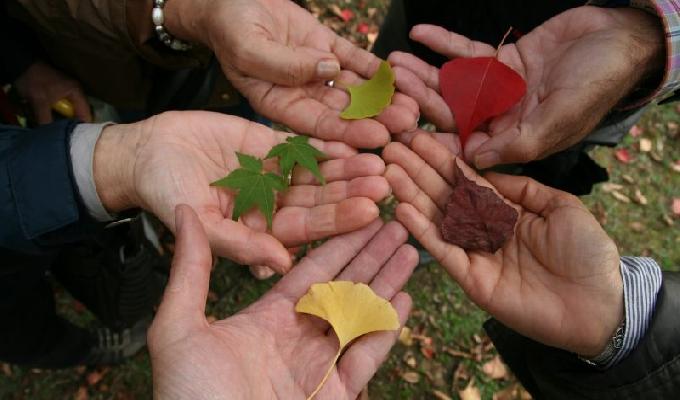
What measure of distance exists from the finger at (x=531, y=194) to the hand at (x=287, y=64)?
1.46 ft

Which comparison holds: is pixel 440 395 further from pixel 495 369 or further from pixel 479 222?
pixel 479 222

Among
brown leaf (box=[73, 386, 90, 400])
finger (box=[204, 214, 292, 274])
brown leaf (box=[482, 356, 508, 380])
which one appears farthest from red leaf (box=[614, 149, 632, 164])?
brown leaf (box=[73, 386, 90, 400])

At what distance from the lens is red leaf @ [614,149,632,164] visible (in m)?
4.45

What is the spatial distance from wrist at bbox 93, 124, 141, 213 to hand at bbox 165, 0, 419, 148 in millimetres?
587

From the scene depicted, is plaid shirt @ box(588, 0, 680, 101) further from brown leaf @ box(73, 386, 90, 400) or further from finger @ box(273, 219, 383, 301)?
brown leaf @ box(73, 386, 90, 400)

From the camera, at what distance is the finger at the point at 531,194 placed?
6.45 ft

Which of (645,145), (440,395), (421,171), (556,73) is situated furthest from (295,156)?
(645,145)

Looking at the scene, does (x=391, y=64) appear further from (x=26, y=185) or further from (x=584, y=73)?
(x=26, y=185)

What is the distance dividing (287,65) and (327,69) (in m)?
0.17

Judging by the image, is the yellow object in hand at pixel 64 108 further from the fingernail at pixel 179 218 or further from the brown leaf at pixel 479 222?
the brown leaf at pixel 479 222

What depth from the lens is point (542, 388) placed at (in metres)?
1.88

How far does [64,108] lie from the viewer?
2.48m

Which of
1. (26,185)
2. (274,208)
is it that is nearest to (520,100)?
(274,208)

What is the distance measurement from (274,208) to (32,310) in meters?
1.21
